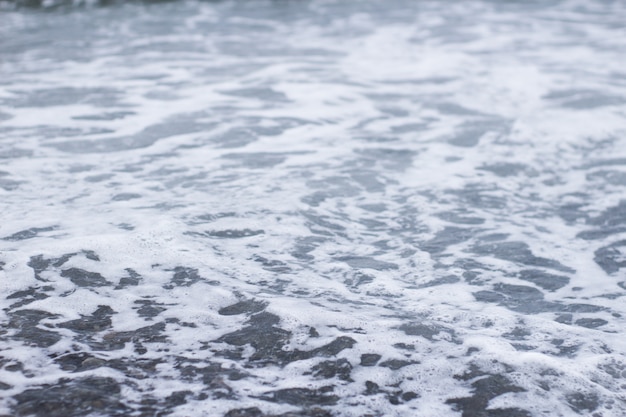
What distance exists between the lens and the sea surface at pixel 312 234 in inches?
102

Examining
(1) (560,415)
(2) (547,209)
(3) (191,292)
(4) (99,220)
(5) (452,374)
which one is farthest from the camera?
(2) (547,209)

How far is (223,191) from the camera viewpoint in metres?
4.50

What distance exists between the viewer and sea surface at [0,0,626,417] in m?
2.59

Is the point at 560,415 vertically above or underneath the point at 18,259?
underneath

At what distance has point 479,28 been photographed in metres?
9.78

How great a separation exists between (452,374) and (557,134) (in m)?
3.43

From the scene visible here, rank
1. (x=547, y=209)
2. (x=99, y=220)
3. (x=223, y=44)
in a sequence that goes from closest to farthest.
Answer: (x=99, y=220) → (x=547, y=209) → (x=223, y=44)

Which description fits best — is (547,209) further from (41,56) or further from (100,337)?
(41,56)

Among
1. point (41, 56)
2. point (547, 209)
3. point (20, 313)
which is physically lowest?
point (547, 209)

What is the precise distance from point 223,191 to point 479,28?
6339mm

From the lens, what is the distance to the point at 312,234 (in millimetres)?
3951

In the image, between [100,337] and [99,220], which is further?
[99,220]

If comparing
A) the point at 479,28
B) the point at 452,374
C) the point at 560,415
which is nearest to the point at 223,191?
the point at 452,374

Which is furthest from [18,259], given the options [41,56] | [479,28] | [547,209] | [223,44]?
[479,28]
